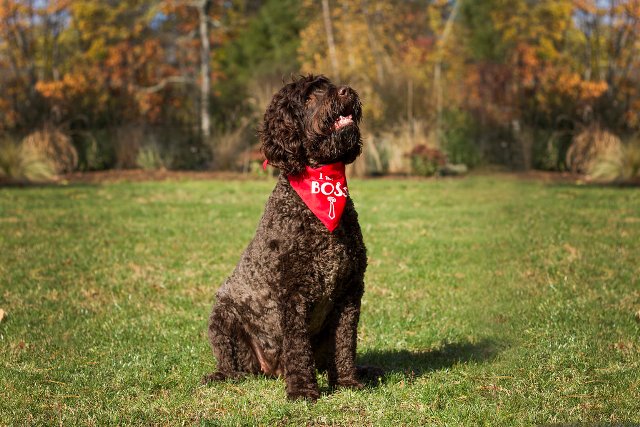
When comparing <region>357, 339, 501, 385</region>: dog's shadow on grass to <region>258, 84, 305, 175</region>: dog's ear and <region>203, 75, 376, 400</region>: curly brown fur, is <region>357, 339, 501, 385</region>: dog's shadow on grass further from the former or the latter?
<region>258, 84, 305, 175</region>: dog's ear

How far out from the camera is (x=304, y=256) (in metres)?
3.90

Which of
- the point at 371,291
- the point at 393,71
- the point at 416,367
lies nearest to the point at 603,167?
the point at 393,71

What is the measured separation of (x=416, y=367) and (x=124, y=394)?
1.87 metres

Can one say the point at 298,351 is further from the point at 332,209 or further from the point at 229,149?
the point at 229,149

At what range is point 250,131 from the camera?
1961 cm

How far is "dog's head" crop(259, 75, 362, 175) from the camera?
3.81 meters

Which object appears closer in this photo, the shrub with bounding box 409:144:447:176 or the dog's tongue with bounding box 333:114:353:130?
the dog's tongue with bounding box 333:114:353:130

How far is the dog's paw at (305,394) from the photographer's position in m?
3.93

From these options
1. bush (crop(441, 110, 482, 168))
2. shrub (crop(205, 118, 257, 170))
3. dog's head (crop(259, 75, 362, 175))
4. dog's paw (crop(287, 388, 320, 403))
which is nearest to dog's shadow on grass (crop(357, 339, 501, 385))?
dog's paw (crop(287, 388, 320, 403))

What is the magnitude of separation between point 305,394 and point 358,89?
16.6 meters

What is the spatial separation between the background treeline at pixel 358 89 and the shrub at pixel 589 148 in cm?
4

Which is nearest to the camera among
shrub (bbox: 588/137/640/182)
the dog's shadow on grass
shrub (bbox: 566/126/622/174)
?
the dog's shadow on grass

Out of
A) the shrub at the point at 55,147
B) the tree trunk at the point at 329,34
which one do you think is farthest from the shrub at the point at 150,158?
the tree trunk at the point at 329,34

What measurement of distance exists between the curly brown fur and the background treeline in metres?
13.1
